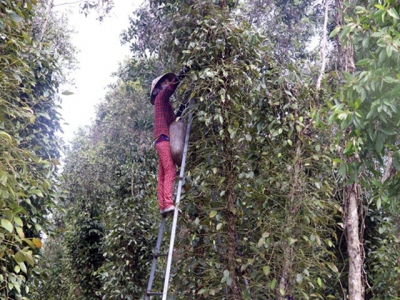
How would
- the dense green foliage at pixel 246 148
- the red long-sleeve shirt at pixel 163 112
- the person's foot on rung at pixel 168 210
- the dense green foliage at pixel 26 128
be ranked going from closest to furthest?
the dense green foliage at pixel 246 148 < the dense green foliage at pixel 26 128 < the person's foot on rung at pixel 168 210 < the red long-sleeve shirt at pixel 163 112

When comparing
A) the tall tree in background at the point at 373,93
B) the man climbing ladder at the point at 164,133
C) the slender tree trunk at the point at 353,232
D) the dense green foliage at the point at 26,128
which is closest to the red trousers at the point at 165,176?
the man climbing ladder at the point at 164,133

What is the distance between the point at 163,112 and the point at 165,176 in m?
0.45

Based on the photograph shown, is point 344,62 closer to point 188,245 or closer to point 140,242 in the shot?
point 188,245

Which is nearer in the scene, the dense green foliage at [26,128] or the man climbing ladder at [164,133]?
Answer: the dense green foliage at [26,128]

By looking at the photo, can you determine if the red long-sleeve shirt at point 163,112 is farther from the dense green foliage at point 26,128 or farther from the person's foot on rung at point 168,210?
the dense green foliage at point 26,128

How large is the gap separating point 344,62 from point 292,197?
1948 mm

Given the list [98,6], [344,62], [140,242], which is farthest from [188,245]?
[98,6]

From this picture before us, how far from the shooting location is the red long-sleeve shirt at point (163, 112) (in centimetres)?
285

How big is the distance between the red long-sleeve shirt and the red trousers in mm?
96

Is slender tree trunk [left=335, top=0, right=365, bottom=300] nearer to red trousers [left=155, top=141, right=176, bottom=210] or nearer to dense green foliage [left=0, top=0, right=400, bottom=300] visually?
dense green foliage [left=0, top=0, right=400, bottom=300]

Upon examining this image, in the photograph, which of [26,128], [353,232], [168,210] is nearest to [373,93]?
[168,210]

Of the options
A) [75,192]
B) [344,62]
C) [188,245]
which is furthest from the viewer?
[75,192]

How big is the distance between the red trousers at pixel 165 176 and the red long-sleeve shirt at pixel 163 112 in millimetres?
96

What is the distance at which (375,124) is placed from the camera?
1970 mm
